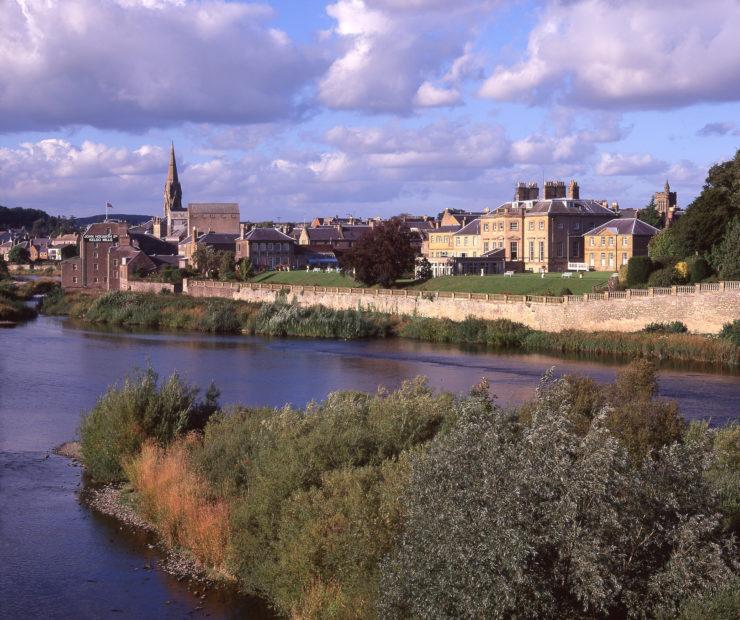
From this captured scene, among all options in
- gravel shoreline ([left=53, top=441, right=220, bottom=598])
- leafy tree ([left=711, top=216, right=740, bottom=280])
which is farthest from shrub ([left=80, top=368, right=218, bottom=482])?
leafy tree ([left=711, top=216, right=740, bottom=280])

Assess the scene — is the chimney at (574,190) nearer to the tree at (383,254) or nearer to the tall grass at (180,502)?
the tree at (383,254)

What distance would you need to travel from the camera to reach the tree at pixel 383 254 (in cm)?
6869

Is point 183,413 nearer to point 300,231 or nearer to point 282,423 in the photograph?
point 282,423

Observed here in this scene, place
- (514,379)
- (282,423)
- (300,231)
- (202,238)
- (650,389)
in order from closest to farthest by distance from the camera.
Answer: (282,423), (650,389), (514,379), (202,238), (300,231)

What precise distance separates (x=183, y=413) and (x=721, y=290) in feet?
102

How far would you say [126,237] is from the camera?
95.8 m

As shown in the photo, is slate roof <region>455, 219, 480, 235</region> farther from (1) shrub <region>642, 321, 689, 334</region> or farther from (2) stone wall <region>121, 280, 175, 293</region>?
(1) shrub <region>642, 321, 689, 334</region>

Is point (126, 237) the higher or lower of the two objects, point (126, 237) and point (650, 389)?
the higher

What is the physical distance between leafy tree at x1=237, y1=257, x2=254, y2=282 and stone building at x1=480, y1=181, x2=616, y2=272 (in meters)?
21.4

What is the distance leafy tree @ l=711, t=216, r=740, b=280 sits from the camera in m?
49.5

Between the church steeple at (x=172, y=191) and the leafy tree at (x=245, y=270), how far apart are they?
279 ft

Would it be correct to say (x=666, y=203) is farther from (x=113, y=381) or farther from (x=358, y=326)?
(x=113, y=381)

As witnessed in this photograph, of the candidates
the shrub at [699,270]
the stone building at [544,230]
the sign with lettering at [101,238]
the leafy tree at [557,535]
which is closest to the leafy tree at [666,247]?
the shrub at [699,270]

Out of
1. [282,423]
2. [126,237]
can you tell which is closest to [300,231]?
[126,237]
